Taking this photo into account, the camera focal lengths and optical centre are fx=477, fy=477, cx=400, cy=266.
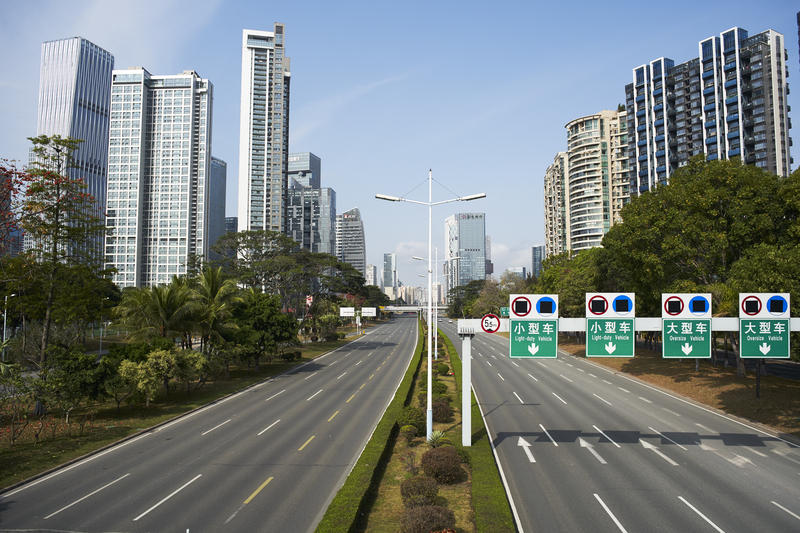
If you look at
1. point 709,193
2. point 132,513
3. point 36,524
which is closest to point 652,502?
point 132,513

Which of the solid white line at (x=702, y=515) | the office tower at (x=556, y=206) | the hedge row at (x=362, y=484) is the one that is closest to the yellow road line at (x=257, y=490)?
the hedge row at (x=362, y=484)

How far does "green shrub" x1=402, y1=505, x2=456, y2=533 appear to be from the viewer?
39.9 ft

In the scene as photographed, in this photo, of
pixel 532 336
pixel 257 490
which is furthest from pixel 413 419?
pixel 257 490

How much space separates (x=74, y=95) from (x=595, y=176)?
169m

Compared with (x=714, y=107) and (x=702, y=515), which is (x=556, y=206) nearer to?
(x=714, y=107)

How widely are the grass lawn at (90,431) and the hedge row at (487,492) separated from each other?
1622cm

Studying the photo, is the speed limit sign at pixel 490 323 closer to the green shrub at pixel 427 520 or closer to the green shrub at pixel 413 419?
the green shrub at pixel 413 419

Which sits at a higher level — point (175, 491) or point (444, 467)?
point (444, 467)

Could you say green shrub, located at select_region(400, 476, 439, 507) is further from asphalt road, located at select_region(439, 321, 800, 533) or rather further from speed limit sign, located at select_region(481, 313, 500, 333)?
speed limit sign, located at select_region(481, 313, 500, 333)

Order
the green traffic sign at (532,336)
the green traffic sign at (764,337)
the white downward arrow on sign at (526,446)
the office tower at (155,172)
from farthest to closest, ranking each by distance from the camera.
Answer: the office tower at (155,172) < the white downward arrow on sign at (526,446) < the green traffic sign at (532,336) < the green traffic sign at (764,337)

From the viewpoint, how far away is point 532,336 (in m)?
19.1

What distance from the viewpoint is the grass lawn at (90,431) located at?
61.6 feet

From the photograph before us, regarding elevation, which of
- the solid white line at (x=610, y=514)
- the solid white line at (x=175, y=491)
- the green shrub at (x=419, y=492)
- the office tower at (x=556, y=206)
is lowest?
the solid white line at (x=175, y=491)

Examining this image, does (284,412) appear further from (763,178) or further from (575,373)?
(763,178)
